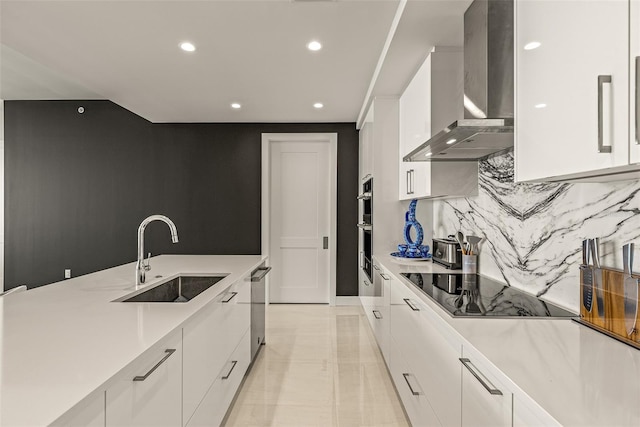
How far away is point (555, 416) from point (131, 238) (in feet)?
18.2

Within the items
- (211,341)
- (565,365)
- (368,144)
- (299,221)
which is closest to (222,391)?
(211,341)

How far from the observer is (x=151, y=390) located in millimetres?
1185

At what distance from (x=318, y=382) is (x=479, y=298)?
160 cm

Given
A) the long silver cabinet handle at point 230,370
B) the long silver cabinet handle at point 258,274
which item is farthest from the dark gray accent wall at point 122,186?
the long silver cabinet handle at point 230,370

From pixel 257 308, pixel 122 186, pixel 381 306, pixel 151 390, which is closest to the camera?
pixel 151 390

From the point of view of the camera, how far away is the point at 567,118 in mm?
1128

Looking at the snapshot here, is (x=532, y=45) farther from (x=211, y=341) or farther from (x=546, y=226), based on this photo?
(x=211, y=341)

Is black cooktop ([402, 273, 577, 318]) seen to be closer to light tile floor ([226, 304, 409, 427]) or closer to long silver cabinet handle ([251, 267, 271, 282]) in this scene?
light tile floor ([226, 304, 409, 427])

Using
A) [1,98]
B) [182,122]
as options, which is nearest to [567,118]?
[182,122]

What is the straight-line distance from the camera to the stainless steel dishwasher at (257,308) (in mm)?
2990

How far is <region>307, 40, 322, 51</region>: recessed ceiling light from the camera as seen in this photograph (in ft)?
9.23

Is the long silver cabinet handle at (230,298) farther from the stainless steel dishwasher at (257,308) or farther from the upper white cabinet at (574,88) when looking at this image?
the upper white cabinet at (574,88)

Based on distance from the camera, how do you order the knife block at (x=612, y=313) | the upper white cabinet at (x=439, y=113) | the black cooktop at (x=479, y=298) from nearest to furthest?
the knife block at (x=612, y=313)
the black cooktop at (x=479, y=298)
the upper white cabinet at (x=439, y=113)

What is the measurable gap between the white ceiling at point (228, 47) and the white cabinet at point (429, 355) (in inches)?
65.3
